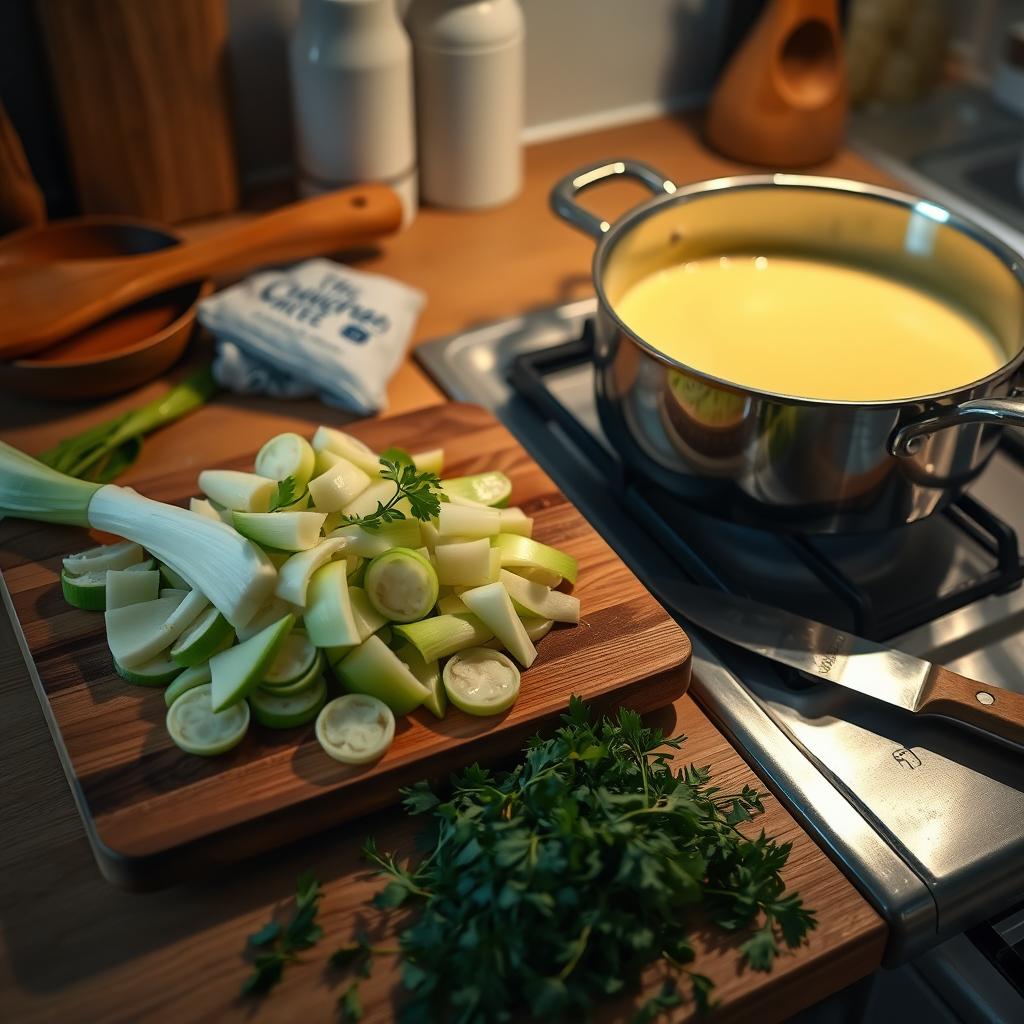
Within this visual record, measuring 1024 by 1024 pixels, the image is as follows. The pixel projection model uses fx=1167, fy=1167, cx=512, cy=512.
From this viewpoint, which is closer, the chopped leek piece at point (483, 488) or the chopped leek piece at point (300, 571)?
the chopped leek piece at point (300, 571)

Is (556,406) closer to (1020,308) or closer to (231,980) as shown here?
(1020,308)

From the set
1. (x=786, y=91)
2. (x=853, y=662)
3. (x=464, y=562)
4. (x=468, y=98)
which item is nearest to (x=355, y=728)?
(x=464, y=562)

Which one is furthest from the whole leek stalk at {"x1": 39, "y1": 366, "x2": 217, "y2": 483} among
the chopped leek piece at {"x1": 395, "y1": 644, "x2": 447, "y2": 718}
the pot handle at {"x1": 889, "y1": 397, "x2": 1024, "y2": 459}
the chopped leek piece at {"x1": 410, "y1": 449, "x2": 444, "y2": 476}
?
the pot handle at {"x1": 889, "y1": 397, "x2": 1024, "y2": 459}

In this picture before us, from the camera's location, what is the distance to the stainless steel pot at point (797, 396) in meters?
0.78

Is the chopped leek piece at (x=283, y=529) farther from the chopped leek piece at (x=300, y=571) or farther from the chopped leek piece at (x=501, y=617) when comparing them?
the chopped leek piece at (x=501, y=617)

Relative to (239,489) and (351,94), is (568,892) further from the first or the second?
(351,94)

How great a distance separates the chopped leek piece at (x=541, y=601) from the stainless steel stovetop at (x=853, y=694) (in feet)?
0.35

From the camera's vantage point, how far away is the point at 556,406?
40.7 inches

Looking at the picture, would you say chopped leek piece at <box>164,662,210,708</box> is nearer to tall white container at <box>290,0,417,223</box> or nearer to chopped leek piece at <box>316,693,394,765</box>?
chopped leek piece at <box>316,693,394,765</box>

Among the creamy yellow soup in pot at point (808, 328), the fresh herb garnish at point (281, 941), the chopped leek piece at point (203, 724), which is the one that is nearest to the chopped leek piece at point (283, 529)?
the chopped leek piece at point (203, 724)

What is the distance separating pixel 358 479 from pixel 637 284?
1.13ft

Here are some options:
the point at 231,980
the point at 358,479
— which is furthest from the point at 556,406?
the point at 231,980

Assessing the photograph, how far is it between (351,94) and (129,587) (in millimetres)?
612

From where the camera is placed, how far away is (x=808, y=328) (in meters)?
1.00
